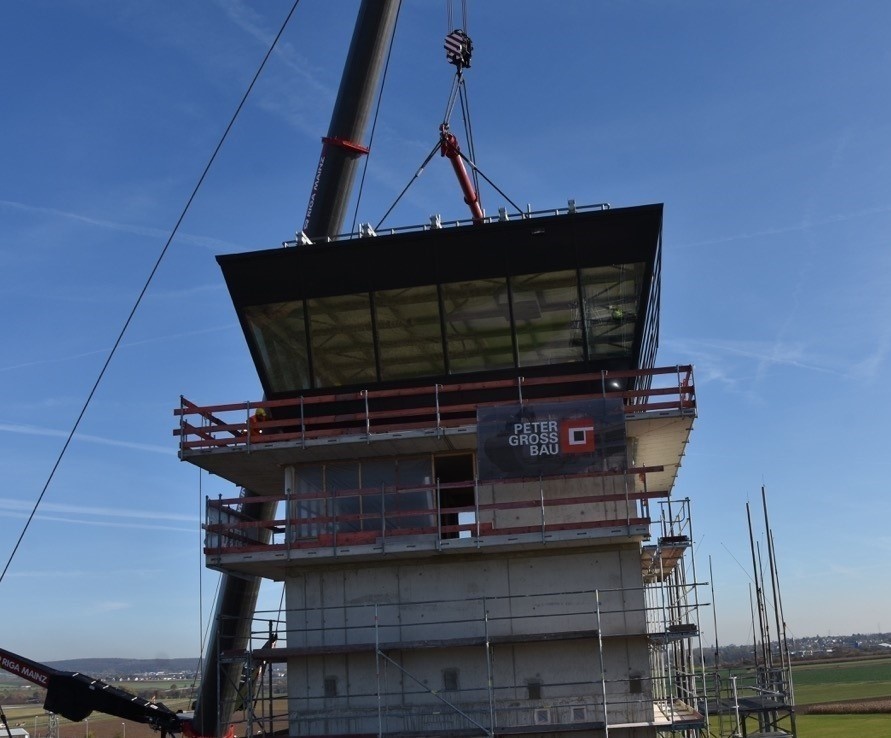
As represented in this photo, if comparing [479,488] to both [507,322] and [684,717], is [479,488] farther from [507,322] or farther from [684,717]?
[684,717]

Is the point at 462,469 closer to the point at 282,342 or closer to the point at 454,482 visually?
the point at 454,482

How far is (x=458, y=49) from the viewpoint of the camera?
30.6m

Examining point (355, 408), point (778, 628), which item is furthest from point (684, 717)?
point (778, 628)

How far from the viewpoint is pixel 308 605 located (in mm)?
21281

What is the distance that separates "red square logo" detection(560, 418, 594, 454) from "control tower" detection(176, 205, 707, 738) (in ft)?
0.14

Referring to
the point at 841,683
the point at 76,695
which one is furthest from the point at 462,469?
the point at 841,683

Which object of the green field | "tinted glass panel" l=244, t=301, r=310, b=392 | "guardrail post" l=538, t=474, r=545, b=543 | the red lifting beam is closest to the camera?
"guardrail post" l=538, t=474, r=545, b=543

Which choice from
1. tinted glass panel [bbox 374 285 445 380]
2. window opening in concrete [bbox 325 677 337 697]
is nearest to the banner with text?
tinted glass panel [bbox 374 285 445 380]

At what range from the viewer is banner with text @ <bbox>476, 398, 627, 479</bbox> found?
803 inches

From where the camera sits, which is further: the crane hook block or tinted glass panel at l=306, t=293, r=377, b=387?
the crane hook block

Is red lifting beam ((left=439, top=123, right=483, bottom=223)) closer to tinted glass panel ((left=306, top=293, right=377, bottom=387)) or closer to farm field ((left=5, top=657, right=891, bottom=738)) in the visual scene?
tinted glass panel ((left=306, top=293, right=377, bottom=387))

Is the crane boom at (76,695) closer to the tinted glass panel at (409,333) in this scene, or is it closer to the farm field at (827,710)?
the tinted glass panel at (409,333)

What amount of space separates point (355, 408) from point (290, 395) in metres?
1.68

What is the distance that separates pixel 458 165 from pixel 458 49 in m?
3.47
